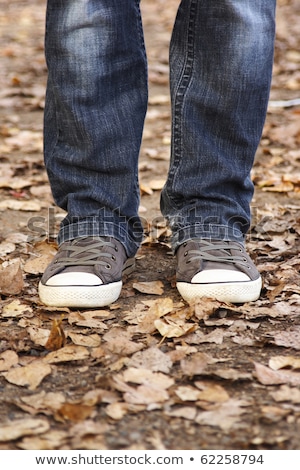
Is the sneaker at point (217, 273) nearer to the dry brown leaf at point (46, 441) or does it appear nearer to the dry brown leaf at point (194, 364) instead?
the dry brown leaf at point (194, 364)

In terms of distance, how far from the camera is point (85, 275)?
188 centimetres

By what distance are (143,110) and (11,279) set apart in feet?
2.27

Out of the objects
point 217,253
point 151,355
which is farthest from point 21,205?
point 151,355

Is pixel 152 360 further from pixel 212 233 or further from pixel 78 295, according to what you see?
pixel 212 233

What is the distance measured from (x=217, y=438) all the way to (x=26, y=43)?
669cm

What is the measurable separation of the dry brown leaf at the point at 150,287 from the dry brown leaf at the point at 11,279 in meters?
0.37

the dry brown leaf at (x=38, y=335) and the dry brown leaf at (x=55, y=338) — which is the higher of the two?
the dry brown leaf at (x=55, y=338)

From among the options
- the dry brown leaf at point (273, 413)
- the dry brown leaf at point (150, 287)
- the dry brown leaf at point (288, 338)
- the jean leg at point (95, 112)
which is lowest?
the dry brown leaf at point (150, 287)

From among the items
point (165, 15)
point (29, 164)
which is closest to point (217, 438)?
point (29, 164)

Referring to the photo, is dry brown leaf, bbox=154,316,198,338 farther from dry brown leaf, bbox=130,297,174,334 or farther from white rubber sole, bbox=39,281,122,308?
white rubber sole, bbox=39,281,122,308

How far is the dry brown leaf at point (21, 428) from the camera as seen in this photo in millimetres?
1328

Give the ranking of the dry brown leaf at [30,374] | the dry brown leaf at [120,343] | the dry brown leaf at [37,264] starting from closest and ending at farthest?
the dry brown leaf at [30,374], the dry brown leaf at [120,343], the dry brown leaf at [37,264]

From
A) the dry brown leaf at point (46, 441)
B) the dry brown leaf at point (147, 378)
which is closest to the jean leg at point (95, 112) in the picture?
the dry brown leaf at point (147, 378)
